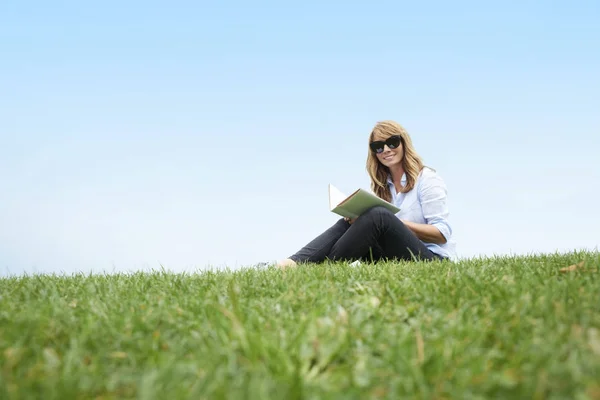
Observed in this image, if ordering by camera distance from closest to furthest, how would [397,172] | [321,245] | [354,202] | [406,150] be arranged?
1. [354,202]
2. [321,245]
3. [406,150]
4. [397,172]

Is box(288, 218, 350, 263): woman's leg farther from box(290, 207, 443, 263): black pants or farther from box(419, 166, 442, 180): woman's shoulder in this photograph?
box(419, 166, 442, 180): woman's shoulder

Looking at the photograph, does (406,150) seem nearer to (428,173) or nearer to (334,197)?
(428,173)

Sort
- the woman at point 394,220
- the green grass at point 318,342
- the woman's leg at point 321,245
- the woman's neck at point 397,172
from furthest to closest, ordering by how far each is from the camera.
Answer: the woman's neck at point 397,172 → the woman's leg at point 321,245 → the woman at point 394,220 → the green grass at point 318,342

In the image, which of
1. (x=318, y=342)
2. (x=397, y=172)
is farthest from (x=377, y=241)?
(x=318, y=342)

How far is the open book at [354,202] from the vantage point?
5.62 metres

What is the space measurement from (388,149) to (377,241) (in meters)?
1.24

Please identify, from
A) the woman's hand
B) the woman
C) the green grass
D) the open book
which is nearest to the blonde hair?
the woman

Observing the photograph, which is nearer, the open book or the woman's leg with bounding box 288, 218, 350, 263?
the open book

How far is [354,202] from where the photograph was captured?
5.75 meters

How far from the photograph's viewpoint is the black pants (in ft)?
19.0

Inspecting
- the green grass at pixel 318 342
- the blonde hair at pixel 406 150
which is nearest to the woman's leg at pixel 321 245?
the blonde hair at pixel 406 150

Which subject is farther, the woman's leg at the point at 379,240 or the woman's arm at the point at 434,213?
the woman's arm at the point at 434,213

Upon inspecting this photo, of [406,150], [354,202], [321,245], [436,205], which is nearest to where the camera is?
[354,202]

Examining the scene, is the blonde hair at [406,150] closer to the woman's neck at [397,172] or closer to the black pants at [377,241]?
the woman's neck at [397,172]
